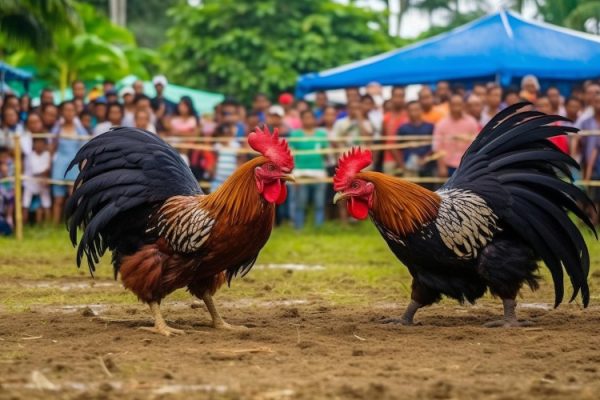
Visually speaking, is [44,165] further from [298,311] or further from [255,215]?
[255,215]

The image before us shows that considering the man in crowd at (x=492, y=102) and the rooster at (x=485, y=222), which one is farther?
the man in crowd at (x=492, y=102)

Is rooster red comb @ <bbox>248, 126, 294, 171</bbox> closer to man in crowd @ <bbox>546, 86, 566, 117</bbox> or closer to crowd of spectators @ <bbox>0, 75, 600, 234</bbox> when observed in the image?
crowd of spectators @ <bbox>0, 75, 600, 234</bbox>

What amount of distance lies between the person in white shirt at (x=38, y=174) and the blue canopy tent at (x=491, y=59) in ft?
17.5

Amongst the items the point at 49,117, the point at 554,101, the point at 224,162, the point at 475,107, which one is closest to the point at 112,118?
the point at 49,117

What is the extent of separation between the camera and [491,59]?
17141 millimetres

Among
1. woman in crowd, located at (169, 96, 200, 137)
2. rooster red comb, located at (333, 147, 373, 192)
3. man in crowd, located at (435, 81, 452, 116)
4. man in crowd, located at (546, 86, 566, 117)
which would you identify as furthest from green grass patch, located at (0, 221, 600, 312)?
man in crowd, located at (435, 81, 452, 116)

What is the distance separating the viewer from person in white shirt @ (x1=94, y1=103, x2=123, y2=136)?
1578cm

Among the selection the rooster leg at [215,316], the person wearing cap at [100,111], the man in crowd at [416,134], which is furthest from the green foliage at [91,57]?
the rooster leg at [215,316]

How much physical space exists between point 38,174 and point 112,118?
139 cm

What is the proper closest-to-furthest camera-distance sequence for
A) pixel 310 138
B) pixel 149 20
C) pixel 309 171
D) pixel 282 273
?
pixel 282 273, pixel 310 138, pixel 309 171, pixel 149 20

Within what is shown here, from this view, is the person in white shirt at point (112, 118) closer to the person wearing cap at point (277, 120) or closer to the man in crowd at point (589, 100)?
the person wearing cap at point (277, 120)

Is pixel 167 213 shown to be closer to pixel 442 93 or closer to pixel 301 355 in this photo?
pixel 301 355

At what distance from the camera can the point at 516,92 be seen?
16047 millimetres

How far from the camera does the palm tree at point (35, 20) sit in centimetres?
1703
